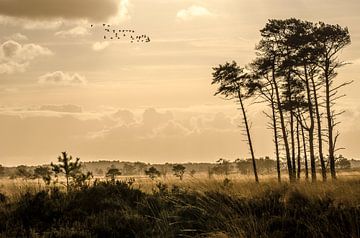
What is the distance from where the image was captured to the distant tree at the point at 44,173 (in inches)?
674

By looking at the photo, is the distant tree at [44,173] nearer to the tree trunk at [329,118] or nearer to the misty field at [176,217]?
the misty field at [176,217]

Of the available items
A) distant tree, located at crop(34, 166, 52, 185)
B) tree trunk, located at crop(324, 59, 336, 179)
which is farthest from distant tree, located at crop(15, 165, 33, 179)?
tree trunk, located at crop(324, 59, 336, 179)

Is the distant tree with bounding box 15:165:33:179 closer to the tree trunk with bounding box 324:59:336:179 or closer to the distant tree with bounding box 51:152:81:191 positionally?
the distant tree with bounding box 51:152:81:191

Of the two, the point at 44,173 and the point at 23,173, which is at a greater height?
the point at 44,173

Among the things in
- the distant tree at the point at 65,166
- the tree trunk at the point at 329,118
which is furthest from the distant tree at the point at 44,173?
the tree trunk at the point at 329,118

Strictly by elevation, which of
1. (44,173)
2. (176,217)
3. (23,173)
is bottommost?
(176,217)

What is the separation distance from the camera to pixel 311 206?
1052 centimetres

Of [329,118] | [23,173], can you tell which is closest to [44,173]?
[329,118]

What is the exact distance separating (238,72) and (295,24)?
23.9 ft

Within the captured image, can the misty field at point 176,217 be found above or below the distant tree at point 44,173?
below

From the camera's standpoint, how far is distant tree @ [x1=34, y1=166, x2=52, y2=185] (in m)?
17.1

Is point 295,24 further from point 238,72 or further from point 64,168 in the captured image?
point 64,168

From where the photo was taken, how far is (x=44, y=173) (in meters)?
58.0

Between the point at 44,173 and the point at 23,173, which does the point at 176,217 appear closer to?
Result: the point at 23,173
